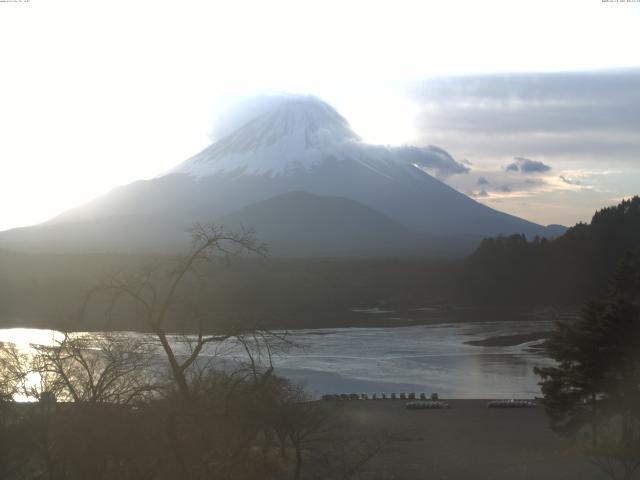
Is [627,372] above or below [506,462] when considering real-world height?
above

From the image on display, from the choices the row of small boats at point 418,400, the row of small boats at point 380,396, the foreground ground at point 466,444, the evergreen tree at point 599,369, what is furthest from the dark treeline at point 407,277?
the evergreen tree at point 599,369

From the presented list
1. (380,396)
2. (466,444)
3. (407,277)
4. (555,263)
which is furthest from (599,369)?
(407,277)

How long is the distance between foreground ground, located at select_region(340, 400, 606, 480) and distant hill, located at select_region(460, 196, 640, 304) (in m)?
37.4

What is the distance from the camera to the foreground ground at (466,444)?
1340cm

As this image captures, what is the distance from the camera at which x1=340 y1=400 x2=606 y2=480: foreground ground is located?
1340 centimetres

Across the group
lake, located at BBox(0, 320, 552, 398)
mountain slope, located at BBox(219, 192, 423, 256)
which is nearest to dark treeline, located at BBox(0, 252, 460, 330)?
lake, located at BBox(0, 320, 552, 398)

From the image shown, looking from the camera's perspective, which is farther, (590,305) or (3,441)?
→ (590,305)

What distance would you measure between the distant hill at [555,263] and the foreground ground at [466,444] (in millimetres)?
37368

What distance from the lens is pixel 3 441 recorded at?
6605mm

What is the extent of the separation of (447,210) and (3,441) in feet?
504

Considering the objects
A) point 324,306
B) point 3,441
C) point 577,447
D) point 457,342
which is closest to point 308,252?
point 324,306

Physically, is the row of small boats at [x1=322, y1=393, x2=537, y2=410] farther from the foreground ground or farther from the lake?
the lake

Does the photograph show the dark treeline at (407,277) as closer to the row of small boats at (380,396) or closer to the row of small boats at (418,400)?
the row of small boats at (380,396)

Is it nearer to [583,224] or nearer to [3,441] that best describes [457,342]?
[3,441]
